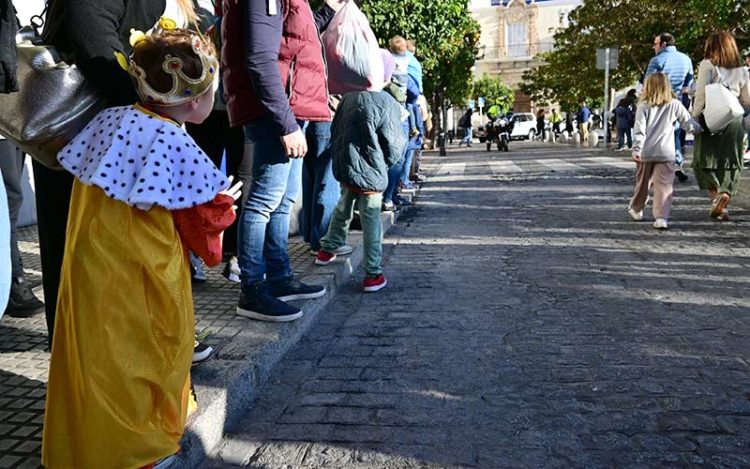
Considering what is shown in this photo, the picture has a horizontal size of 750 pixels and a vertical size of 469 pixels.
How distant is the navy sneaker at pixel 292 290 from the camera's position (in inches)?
154

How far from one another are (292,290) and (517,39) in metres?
81.9

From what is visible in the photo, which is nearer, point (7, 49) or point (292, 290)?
point (7, 49)

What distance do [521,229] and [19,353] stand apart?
508 cm

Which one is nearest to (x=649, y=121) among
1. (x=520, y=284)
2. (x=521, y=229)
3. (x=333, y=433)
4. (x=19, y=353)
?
(x=521, y=229)

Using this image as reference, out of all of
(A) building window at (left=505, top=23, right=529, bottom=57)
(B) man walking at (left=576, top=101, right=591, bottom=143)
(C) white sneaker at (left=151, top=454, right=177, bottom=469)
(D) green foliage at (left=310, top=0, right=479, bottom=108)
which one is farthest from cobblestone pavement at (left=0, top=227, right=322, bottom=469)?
(A) building window at (left=505, top=23, right=529, bottom=57)

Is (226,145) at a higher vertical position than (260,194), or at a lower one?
higher

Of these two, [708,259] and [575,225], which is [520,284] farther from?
[575,225]

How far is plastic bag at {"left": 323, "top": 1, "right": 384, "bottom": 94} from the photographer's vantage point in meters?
4.36

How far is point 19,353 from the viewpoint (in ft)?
10.2

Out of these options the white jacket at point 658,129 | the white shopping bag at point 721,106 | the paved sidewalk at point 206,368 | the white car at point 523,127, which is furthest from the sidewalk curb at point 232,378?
the white car at point 523,127

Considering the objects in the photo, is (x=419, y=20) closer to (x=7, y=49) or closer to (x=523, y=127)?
(x=7, y=49)

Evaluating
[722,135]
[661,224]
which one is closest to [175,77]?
[661,224]

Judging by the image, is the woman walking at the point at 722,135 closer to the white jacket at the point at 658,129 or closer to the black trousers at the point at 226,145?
the white jacket at the point at 658,129

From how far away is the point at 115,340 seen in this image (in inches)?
77.3
